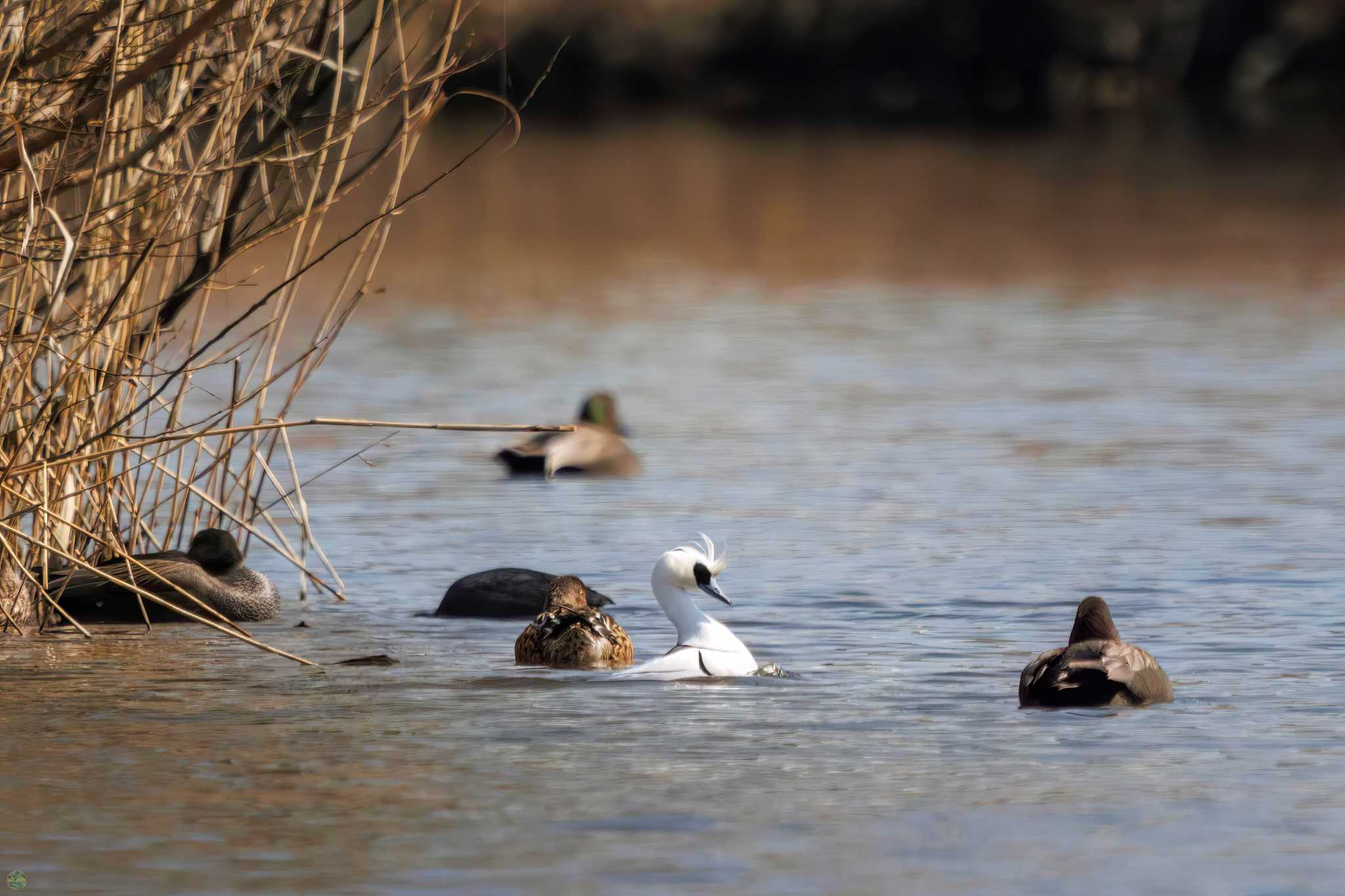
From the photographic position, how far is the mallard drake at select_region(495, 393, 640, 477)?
12844mm

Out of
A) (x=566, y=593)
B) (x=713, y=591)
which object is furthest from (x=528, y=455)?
(x=713, y=591)

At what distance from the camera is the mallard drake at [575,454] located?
42.1 feet

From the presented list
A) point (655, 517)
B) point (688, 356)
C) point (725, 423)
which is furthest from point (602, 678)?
point (688, 356)

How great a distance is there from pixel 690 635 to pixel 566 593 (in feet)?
2.71

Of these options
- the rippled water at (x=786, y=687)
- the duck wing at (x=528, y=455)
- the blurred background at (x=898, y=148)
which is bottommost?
the rippled water at (x=786, y=687)

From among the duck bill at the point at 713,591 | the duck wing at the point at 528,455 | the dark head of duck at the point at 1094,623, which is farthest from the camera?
the duck wing at the point at 528,455

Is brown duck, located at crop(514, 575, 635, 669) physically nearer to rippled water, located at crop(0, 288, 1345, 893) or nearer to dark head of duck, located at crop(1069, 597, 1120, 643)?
rippled water, located at crop(0, 288, 1345, 893)

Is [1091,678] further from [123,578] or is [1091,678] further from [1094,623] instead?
[123,578]

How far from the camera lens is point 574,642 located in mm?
8078

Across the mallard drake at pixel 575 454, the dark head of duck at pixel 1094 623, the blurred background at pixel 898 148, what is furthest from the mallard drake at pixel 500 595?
the mallard drake at pixel 575 454

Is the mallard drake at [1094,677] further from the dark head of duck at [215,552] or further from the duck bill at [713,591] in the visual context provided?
the dark head of duck at [215,552]

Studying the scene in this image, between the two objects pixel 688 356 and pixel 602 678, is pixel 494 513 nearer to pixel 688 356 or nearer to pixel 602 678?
pixel 602 678

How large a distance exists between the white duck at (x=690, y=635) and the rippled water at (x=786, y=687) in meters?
0.08

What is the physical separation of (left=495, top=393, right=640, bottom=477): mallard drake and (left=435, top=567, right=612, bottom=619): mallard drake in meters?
3.50
